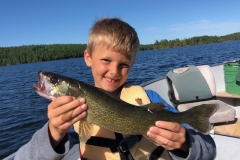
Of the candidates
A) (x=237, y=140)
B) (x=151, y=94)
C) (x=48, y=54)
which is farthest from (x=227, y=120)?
(x=48, y=54)

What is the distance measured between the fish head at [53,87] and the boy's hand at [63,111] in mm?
348

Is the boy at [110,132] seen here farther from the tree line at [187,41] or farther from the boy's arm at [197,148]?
the tree line at [187,41]

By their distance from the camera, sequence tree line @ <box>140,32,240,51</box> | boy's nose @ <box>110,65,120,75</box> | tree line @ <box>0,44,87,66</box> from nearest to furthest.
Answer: boy's nose @ <box>110,65,120,75</box>, tree line @ <box>0,44,87,66</box>, tree line @ <box>140,32,240,51</box>

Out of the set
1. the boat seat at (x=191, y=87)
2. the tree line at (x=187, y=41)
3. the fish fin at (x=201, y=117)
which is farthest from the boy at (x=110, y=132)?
the tree line at (x=187, y=41)

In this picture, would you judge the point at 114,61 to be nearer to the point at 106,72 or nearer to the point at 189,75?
the point at 106,72

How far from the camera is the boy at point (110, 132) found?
222 centimetres

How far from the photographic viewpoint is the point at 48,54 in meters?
134

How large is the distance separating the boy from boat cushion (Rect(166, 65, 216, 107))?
9.36ft

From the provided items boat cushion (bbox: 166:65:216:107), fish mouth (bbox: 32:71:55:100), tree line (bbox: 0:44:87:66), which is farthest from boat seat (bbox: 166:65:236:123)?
tree line (bbox: 0:44:87:66)

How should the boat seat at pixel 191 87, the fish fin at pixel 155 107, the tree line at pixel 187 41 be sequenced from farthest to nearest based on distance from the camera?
the tree line at pixel 187 41 < the boat seat at pixel 191 87 < the fish fin at pixel 155 107

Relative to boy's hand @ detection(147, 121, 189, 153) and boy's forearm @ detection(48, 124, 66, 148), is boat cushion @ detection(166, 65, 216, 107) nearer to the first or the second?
boy's hand @ detection(147, 121, 189, 153)

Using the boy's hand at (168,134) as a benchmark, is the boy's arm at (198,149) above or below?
below

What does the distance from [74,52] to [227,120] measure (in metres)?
146

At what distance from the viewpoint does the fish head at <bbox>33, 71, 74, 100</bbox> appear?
8.37ft
